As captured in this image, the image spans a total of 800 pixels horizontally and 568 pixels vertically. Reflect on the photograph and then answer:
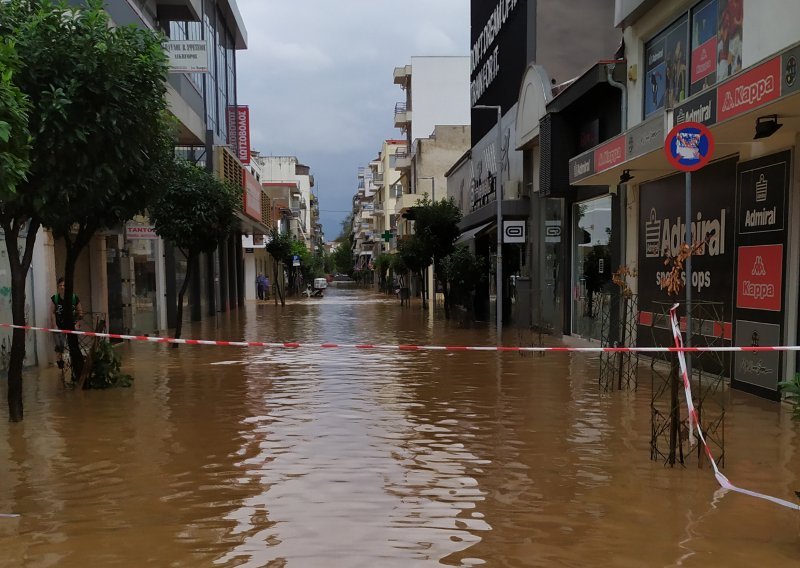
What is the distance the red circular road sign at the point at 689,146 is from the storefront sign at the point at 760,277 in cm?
298

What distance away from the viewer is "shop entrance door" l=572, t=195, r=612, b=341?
1536 centimetres

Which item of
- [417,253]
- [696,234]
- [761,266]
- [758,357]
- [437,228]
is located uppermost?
[437,228]

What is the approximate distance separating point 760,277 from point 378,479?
6221 millimetres

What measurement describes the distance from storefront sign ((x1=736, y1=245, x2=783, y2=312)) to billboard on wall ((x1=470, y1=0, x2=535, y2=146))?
12355 mm

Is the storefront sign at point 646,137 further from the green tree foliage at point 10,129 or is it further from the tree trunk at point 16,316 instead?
the tree trunk at point 16,316

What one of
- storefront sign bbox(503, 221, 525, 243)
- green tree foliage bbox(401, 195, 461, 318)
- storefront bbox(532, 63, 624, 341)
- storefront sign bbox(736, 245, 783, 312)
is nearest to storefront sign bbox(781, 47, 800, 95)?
storefront sign bbox(736, 245, 783, 312)

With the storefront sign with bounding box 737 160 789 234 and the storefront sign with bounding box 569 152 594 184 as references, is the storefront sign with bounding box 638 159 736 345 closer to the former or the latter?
the storefront sign with bounding box 737 160 789 234

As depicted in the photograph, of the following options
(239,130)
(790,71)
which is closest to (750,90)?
(790,71)

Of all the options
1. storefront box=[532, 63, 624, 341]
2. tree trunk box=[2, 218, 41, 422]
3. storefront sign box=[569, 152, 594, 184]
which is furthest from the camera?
storefront box=[532, 63, 624, 341]

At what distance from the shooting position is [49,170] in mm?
7859

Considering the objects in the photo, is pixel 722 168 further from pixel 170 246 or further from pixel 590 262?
pixel 170 246

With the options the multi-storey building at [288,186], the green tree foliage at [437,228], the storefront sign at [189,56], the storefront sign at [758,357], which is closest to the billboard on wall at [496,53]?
the green tree foliage at [437,228]

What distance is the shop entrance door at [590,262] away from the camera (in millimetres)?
15359

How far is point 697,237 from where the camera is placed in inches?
439
